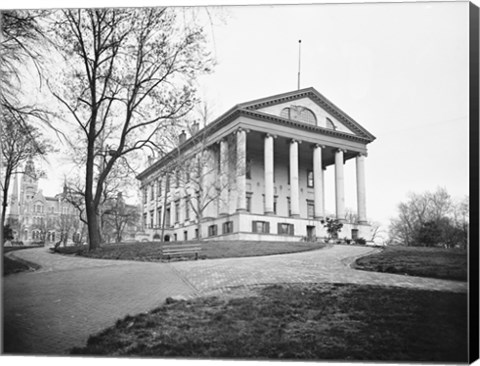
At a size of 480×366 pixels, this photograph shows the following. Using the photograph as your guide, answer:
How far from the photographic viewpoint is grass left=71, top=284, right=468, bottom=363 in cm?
648

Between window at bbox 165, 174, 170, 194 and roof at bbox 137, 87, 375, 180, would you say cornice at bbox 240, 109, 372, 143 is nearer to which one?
roof at bbox 137, 87, 375, 180

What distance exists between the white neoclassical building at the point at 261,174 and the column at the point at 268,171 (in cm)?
4

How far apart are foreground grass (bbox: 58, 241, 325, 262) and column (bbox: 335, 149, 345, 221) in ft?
4.04

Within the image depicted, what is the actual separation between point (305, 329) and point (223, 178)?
6719 millimetres

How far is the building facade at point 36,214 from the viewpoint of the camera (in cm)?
812

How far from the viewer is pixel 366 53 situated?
309 inches

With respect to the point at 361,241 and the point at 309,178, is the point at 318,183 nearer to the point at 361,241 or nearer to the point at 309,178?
the point at 309,178

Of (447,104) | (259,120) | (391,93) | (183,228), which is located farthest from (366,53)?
(183,228)

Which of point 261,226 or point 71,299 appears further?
point 261,226

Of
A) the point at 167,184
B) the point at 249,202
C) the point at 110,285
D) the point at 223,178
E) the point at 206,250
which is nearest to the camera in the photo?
the point at 110,285

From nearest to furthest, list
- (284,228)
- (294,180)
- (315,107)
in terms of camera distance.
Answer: (315,107), (284,228), (294,180)

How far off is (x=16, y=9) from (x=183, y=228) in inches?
306

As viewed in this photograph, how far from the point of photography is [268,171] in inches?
656

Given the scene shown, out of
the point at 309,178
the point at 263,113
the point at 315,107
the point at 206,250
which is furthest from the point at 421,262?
the point at 309,178
